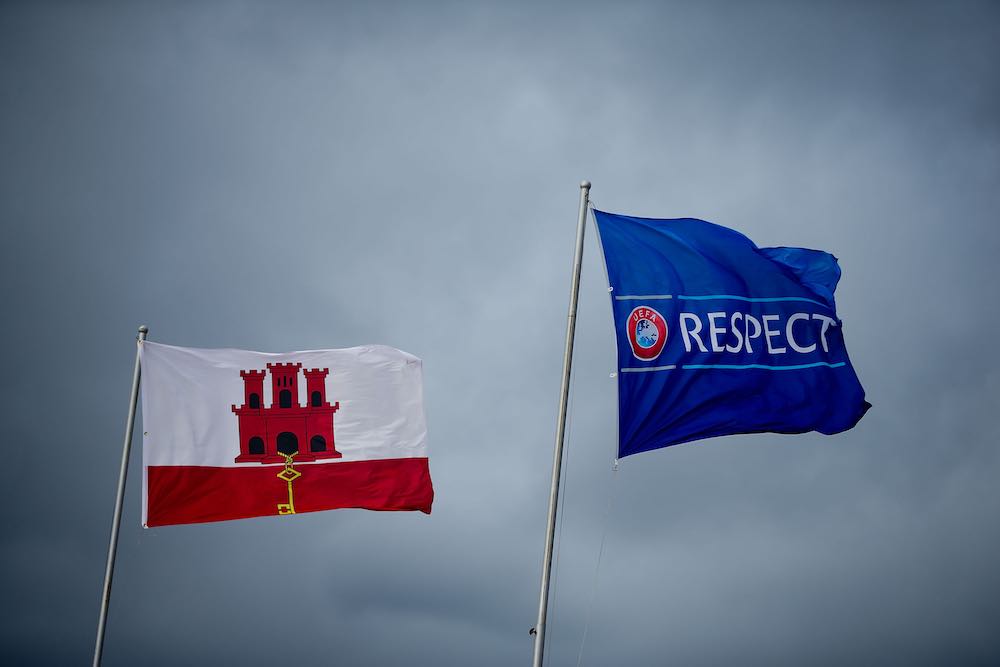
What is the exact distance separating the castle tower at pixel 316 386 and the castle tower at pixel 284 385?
32 centimetres

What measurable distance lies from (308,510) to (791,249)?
15488 mm

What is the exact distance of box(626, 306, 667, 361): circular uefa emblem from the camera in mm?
31656

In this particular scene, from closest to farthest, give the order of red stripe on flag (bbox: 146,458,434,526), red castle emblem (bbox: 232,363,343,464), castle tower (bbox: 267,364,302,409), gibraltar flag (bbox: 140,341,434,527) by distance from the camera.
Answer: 1. red stripe on flag (bbox: 146,458,434,526)
2. gibraltar flag (bbox: 140,341,434,527)
3. red castle emblem (bbox: 232,363,343,464)
4. castle tower (bbox: 267,364,302,409)

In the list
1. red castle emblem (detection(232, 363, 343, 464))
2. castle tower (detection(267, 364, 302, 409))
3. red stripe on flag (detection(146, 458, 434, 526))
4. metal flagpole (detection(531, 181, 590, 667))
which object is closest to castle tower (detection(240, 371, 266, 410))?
red castle emblem (detection(232, 363, 343, 464))

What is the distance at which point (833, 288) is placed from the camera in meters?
36.1

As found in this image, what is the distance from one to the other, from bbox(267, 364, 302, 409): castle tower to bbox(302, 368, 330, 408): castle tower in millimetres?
315

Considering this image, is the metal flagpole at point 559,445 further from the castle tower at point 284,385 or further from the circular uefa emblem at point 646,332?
the castle tower at point 284,385

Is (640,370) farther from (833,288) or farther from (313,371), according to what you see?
(313,371)

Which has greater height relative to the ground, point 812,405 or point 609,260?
point 609,260

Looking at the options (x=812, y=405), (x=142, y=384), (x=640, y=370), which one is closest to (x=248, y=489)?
(x=142, y=384)

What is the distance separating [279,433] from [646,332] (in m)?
11.1

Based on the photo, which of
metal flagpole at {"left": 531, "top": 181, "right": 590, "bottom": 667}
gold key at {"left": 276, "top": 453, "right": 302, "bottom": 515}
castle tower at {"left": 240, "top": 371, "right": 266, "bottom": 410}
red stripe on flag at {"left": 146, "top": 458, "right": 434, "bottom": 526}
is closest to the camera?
metal flagpole at {"left": 531, "top": 181, "right": 590, "bottom": 667}

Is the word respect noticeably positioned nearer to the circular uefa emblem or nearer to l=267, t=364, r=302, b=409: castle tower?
the circular uefa emblem

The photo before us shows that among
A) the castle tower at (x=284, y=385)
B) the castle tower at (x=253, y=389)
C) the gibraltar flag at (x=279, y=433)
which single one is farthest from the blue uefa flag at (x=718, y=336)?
the castle tower at (x=253, y=389)
